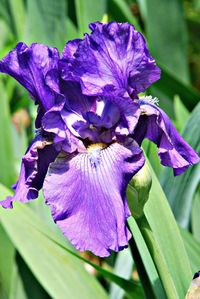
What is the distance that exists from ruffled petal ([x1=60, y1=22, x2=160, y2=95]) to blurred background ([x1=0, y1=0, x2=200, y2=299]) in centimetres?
31

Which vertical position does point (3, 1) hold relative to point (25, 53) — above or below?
above

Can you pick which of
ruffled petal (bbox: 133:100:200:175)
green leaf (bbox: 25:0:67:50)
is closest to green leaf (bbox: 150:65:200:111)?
green leaf (bbox: 25:0:67:50)

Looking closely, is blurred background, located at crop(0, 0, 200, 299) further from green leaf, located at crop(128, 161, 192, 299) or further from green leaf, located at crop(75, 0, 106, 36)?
green leaf, located at crop(128, 161, 192, 299)

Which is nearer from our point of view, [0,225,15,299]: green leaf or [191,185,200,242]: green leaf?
[191,185,200,242]: green leaf

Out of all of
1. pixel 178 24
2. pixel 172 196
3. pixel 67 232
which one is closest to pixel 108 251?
pixel 67 232

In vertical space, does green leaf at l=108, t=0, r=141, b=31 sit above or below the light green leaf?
above

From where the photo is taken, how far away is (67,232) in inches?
29.6

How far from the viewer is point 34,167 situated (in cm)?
80

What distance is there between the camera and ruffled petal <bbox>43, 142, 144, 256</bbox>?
2.44 feet

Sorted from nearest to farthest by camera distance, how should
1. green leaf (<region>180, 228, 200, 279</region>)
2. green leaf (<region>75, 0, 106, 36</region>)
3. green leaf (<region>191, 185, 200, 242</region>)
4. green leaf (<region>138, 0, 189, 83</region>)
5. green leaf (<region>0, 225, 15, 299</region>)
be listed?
green leaf (<region>180, 228, 200, 279</region>)
green leaf (<region>191, 185, 200, 242</region>)
green leaf (<region>0, 225, 15, 299</region>)
green leaf (<region>75, 0, 106, 36</region>)
green leaf (<region>138, 0, 189, 83</region>)

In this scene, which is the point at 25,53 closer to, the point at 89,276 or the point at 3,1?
the point at 89,276

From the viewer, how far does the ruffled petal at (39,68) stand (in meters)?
0.81

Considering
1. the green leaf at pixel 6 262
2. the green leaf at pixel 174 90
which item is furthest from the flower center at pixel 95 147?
the green leaf at pixel 174 90

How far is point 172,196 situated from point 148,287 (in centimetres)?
19
